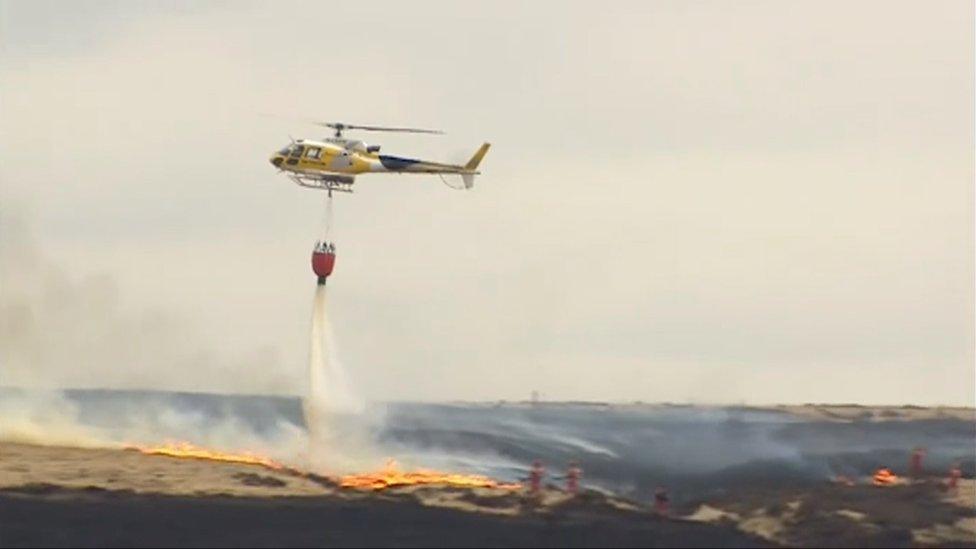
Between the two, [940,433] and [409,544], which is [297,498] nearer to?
[409,544]

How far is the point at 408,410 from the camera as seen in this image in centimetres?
13750

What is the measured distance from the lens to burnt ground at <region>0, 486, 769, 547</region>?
5088 centimetres

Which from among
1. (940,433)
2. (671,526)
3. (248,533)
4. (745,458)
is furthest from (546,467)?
(940,433)

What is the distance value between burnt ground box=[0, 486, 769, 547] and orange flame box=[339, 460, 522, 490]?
4.92 meters

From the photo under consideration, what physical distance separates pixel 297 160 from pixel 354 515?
19.0 m

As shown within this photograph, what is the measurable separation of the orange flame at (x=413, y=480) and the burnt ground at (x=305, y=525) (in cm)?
492

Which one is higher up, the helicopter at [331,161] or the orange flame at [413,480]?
the helicopter at [331,161]

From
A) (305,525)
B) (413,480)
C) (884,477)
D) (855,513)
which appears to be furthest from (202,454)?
(855,513)

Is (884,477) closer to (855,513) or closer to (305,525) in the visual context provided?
(855,513)

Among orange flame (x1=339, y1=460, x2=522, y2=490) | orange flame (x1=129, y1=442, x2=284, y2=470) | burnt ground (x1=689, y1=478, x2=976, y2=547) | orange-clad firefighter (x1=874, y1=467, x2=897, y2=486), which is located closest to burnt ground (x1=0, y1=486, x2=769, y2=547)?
burnt ground (x1=689, y1=478, x2=976, y2=547)

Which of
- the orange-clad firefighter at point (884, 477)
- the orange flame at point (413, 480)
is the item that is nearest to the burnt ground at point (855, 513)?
the orange-clad firefighter at point (884, 477)

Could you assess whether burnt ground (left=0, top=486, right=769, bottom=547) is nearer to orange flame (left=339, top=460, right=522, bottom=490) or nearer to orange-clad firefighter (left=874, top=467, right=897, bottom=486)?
orange flame (left=339, top=460, right=522, bottom=490)

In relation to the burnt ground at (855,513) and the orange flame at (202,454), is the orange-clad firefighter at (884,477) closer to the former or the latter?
the burnt ground at (855,513)

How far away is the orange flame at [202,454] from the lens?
73312mm
